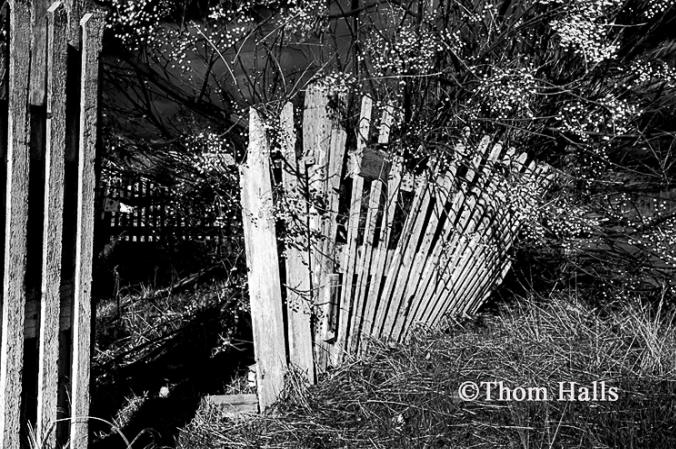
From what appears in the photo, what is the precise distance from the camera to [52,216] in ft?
6.86

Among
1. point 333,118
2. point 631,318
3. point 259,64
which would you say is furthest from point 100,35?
point 631,318

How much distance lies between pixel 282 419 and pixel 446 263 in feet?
4.97

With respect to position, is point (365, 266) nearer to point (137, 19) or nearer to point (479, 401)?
point (479, 401)

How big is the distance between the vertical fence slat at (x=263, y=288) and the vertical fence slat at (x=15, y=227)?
48.4 inches

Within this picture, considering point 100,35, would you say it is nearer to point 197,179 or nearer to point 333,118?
point 333,118

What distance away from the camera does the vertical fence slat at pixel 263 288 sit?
10.4 ft

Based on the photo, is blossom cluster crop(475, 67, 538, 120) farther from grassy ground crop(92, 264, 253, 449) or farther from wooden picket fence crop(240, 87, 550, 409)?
grassy ground crop(92, 264, 253, 449)

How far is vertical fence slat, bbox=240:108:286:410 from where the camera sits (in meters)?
3.16

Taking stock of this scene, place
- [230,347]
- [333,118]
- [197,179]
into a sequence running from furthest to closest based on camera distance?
[197,179]
[230,347]
[333,118]

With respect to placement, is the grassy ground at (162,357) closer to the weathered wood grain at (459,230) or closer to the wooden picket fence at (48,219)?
the wooden picket fence at (48,219)

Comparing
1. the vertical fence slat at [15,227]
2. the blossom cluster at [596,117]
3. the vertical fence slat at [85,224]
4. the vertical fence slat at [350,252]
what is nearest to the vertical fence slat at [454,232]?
the vertical fence slat at [350,252]

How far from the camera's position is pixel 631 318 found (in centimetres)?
424

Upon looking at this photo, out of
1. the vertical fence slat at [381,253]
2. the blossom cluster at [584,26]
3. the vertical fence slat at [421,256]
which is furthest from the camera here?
the blossom cluster at [584,26]

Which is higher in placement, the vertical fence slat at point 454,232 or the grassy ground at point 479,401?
the vertical fence slat at point 454,232
